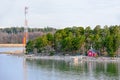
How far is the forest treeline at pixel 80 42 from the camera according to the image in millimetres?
57606

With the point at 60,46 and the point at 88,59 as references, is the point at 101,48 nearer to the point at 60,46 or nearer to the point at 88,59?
the point at 88,59

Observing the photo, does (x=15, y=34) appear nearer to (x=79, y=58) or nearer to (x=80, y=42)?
(x=80, y=42)

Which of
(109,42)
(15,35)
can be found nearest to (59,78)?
(109,42)

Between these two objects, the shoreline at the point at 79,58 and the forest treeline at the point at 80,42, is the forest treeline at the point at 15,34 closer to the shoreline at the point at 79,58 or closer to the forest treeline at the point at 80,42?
the forest treeline at the point at 80,42

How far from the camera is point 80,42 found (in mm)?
61812

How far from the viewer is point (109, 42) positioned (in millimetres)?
56875

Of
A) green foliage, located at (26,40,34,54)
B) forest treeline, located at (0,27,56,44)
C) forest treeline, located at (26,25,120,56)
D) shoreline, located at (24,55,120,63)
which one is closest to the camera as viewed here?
shoreline, located at (24,55,120,63)

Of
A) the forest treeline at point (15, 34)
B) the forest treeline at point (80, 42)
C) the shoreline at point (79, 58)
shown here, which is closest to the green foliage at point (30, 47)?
the forest treeline at point (80, 42)

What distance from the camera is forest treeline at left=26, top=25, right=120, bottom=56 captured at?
57.6 m

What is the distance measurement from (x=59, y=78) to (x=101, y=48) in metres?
23.0

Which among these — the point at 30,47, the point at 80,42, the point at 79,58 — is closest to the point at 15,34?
the point at 30,47

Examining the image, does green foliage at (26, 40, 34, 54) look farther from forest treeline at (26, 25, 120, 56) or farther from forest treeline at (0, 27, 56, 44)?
forest treeline at (0, 27, 56, 44)

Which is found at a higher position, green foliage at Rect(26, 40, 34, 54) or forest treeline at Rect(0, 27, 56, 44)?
forest treeline at Rect(0, 27, 56, 44)

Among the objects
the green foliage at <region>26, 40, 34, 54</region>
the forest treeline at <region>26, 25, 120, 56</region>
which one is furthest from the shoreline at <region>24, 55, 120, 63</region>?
the green foliage at <region>26, 40, 34, 54</region>
